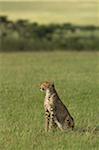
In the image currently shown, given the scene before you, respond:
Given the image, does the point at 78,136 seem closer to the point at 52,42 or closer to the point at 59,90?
the point at 59,90

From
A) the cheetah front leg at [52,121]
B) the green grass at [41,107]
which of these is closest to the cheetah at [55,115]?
the cheetah front leg at [52,121]

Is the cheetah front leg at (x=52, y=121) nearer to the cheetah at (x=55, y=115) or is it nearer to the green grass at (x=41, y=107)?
the cheetah at (x=55, y=115)

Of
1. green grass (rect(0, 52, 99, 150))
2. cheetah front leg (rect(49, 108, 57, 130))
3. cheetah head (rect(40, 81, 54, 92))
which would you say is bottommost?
green grass (rect(0, 52, 99, 150))

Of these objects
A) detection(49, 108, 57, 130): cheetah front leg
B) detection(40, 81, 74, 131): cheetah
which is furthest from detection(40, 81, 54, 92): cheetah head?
detection(49, 108, 57, 130): cheetah front leg

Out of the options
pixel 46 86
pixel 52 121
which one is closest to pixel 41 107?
pixel 46 86

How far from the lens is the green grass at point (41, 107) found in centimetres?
1006

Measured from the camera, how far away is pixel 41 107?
14.2 m

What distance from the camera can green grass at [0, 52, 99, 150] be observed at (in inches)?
396

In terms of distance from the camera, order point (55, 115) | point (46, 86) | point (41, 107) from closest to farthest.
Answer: point (55, 115)
point (46, 86)
point (41, 107)

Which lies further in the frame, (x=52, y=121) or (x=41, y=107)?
(x=41, y=107)

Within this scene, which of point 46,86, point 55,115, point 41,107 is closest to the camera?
point 55,115

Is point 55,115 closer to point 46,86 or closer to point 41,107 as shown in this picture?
point 46,86

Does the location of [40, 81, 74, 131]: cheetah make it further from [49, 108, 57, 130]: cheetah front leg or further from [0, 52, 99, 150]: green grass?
[0, 52, 99, 150]: green grass

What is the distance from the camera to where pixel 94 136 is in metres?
10.4
